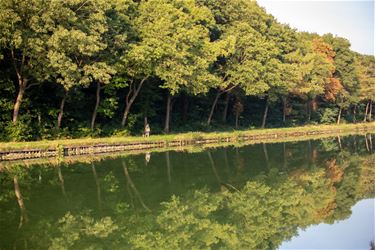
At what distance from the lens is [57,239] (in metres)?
13.4

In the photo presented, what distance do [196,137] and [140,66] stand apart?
9.30m

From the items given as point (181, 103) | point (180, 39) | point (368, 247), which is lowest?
point (368, 247)

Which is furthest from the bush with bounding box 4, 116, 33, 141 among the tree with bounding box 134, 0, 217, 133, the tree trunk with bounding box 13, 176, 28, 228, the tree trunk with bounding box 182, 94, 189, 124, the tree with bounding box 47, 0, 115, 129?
the tree trunk with bounding box 182, 94, 189, 124

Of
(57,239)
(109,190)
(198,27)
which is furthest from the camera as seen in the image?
(198,27)

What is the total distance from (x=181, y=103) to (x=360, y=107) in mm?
48434

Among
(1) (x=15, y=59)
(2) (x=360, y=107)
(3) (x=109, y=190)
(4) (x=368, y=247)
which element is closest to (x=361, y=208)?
(4) (x=368, y=247)

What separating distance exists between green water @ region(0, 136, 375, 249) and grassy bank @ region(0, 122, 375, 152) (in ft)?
14.0

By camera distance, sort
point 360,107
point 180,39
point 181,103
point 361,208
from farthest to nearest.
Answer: point 360,107, point 181,103, point 180,39, point 361,208

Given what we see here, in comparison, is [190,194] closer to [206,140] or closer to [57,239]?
[57,239]

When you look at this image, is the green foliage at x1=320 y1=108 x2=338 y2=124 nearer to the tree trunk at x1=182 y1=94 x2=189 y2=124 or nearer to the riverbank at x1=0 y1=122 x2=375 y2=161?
the riverbank at x1=0 y1=122 x2=375 y2=161

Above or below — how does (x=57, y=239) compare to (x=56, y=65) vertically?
below

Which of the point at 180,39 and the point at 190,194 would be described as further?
the point at 180,39

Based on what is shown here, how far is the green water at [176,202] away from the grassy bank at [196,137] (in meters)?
4.28

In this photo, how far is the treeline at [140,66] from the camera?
3303cm
